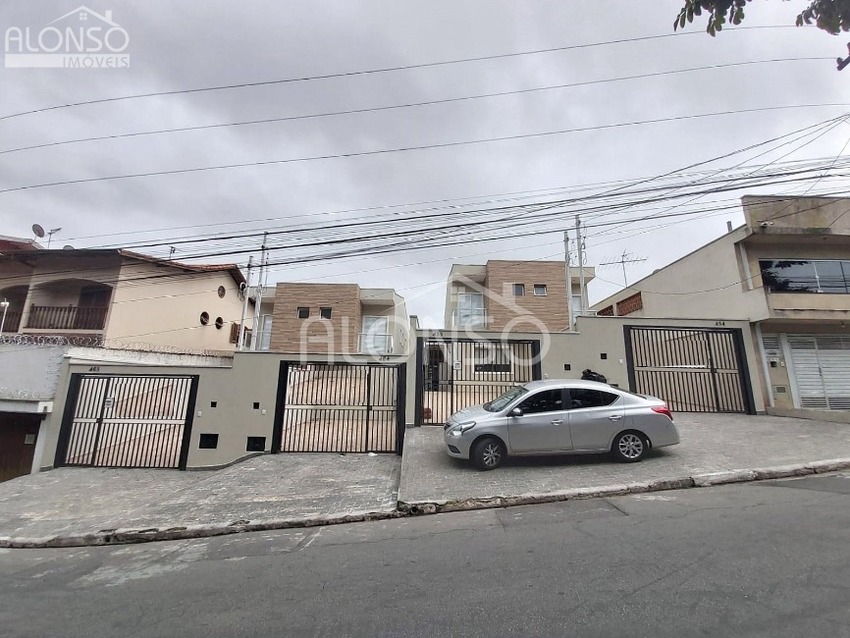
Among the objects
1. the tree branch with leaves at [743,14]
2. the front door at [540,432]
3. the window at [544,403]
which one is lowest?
the front door at [540,432]

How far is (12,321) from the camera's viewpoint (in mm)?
18453

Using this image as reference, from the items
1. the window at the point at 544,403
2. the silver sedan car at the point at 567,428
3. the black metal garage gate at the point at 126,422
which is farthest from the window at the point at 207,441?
the window at the point at 544,403

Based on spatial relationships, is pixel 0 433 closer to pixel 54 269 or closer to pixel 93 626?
pixel 54 269

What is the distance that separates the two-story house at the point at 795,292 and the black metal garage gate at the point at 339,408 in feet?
32.4

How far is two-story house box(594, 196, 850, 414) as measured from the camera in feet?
39.7

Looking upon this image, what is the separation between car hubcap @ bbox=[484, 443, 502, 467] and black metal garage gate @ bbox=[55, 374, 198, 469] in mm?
8076

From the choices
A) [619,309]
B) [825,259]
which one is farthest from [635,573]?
[619,309]

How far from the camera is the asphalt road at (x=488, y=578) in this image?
2.60 m

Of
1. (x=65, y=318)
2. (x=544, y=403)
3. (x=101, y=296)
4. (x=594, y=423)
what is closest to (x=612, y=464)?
(x=594, y=423)

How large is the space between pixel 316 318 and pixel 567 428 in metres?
17.1

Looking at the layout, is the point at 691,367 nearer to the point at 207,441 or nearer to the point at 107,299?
the point at 207,441

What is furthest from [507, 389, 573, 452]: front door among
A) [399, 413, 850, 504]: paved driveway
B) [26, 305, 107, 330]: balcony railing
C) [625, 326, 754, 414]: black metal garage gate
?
[26, 305, 107, 330]: balcony railing

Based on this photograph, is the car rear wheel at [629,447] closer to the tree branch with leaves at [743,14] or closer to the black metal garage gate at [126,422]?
the tree branch with leaves at [743,14]

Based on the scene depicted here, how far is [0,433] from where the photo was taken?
37.8 ft
